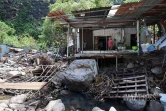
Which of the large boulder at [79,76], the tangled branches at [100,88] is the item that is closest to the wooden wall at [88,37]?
the large boulder at [79,76]

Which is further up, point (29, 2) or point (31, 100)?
point (29, 2)

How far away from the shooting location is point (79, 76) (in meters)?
8.98

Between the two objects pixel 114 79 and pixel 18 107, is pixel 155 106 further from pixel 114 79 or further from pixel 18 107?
pixel 18 107

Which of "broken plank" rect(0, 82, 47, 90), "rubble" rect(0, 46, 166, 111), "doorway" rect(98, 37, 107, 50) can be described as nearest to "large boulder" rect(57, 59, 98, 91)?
"rubble" rect(0, 46, 166, 111)

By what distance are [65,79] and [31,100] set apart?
2.00m

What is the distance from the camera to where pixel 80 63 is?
9828mm

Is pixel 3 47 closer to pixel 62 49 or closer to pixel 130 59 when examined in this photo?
pixel 62 49

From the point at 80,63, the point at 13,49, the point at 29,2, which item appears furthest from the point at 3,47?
the point at 29,2

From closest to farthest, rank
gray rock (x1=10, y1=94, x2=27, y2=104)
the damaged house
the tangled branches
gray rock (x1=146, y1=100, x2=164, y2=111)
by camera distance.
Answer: gray rock (x1=146, y1=100, x2=164, y2=111) → gray rock (x1=10, y1=94, x2=27, y2=104) → the damaged house → the tangled branches

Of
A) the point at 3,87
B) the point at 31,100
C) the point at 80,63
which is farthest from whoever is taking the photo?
the point at 80,63

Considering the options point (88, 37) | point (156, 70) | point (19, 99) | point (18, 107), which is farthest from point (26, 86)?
point (88, 37)

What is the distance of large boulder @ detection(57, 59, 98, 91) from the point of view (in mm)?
8969

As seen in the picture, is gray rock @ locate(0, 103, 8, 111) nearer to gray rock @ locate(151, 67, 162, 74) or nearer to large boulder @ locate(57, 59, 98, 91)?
large boulder @ locate(57, 59, 98, 91)

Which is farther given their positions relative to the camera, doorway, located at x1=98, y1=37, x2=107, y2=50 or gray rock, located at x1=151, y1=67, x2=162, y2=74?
doorway, located at x1=98, y1=37, x2=107, y2=50
